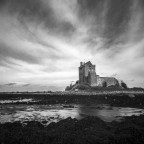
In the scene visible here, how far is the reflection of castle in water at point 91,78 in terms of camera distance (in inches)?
5108

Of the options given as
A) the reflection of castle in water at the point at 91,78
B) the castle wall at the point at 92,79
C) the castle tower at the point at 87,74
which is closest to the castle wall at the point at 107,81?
the reflection of castle in water at the point at 91,78

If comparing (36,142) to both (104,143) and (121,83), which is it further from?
(121,83)

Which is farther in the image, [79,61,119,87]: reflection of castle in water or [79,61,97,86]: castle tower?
[79,61,119,87]: reflection of castle in water

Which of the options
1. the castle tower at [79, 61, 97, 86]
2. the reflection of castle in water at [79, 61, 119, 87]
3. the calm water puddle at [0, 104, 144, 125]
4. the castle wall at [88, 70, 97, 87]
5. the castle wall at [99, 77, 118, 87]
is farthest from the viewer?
the castle wall at [99, 77, 118, 87]

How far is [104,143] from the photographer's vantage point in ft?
29.3

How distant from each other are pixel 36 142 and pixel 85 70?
12676 cm

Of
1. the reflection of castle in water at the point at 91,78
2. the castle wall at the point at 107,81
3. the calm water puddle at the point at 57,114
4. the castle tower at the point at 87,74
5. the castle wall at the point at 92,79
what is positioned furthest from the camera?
the castle wall at the point at 107,81

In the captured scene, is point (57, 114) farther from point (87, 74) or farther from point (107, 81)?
point (107, 81)

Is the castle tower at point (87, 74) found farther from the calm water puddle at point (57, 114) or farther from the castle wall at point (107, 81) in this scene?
the calm water puddle at point (57, 114)

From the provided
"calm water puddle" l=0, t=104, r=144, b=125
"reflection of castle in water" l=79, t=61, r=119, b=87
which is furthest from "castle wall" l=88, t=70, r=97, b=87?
"calm water puddle" l=0, t=104, r=144, b=125

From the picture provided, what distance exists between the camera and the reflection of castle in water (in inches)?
5108

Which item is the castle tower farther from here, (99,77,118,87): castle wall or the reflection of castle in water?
(99,77,118,87): castle wall

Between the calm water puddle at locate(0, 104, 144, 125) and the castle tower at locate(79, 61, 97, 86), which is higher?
the castle tower at locate(79, 61, 97, 86)

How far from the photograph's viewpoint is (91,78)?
129125 millimetres
